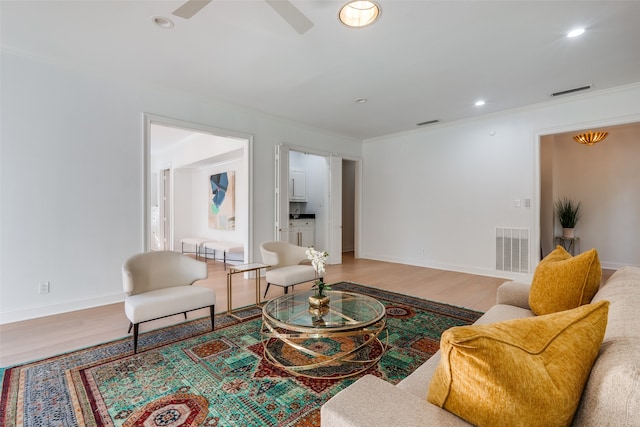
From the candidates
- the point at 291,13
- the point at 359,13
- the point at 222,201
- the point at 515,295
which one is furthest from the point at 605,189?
the point at 222,201

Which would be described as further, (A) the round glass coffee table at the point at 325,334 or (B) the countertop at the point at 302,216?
(B) the countertop at the point at 302,216

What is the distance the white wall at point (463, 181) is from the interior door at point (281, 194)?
2368mm

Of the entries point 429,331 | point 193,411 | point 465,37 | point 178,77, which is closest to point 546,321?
point 193,411

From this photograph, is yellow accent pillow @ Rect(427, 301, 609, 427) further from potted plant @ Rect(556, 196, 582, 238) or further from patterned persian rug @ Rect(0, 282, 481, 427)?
potted plant @ Rect(556, 196, 582, 238)

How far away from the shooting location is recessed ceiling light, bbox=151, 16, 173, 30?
101 inches

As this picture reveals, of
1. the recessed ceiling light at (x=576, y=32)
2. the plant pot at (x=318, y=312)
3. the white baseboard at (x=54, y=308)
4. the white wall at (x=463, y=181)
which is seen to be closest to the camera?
the plant pot at (x=318, y=312)

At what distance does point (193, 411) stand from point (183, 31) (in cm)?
305

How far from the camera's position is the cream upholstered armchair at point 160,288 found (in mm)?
2488

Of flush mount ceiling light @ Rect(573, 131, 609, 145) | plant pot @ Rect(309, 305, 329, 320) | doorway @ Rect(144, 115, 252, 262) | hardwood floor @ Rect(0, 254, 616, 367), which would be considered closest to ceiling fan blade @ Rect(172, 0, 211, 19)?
plant pot @ Rect(309, 305, 329, 320)

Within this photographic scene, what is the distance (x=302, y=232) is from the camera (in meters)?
6.96

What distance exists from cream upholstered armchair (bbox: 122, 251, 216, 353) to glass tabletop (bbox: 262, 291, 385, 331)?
782 mm

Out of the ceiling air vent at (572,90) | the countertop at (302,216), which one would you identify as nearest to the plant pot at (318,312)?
the ceiling air vent at (572,90)

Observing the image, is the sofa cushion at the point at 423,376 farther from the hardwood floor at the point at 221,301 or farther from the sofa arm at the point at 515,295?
the hardwood floor at the point at 221,301

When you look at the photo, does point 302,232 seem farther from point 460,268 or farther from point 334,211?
point 460,268
